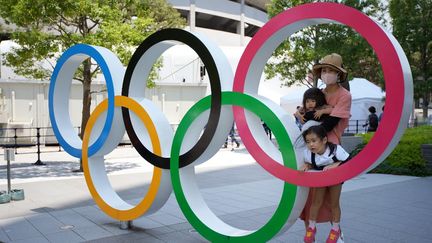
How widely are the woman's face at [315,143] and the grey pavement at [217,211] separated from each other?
1.03 metres

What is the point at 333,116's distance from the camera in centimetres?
424

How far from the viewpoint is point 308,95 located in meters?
4.40

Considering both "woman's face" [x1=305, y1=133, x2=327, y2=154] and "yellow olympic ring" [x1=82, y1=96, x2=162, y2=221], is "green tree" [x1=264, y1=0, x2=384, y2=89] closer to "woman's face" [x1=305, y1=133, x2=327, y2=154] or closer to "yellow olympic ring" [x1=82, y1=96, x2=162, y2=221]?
"yellow olympic ring" [x1=82, y1=96, x2=162, y2=221]

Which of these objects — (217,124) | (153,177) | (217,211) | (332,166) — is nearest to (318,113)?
(332,166)

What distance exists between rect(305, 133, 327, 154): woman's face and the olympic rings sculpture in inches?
7.0

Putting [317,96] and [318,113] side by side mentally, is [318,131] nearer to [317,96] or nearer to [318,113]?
[318,113]

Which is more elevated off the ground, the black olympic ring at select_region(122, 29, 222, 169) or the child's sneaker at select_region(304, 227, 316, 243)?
the black olympic ring at select_region(122, 29, 222, 169)

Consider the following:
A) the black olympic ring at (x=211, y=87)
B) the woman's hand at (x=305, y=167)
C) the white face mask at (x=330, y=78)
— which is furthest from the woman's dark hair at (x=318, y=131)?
the black olympic ring at (x=211, y=87)

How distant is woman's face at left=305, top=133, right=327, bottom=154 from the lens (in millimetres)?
4195

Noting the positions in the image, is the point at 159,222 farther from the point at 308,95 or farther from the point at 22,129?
the point at 22,129

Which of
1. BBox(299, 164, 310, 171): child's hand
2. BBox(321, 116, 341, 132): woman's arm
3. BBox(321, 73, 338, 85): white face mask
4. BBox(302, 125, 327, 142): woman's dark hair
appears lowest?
BBox(299, 164, 310, 171): child's hand

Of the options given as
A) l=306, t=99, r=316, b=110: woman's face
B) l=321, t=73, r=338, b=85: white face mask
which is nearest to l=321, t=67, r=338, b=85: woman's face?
l=321, t=73, r=338, b=85: white face mask

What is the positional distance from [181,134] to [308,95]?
5.49ft

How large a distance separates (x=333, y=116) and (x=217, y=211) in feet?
11.8
